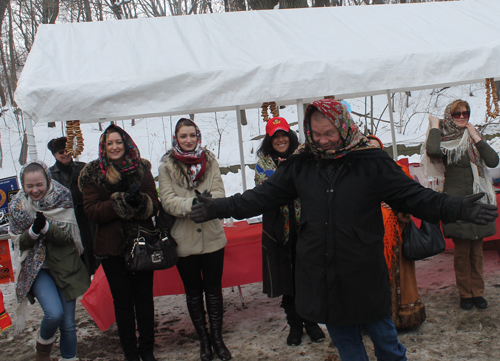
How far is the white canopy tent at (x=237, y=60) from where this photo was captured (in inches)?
128

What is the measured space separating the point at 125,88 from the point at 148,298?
5.49 feet

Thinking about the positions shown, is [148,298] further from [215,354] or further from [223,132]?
[223,132]

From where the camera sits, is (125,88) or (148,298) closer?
(148,298)

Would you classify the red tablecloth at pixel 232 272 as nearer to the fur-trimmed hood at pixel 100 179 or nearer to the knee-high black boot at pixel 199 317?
the knee-high black boot at pixel 199 317

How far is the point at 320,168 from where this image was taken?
74.9 inches

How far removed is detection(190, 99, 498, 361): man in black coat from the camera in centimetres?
181

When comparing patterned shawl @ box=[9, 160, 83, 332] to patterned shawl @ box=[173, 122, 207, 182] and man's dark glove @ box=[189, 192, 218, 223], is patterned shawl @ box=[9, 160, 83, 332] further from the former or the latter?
man's dark glove @ box=[189, 192, 218, 223]

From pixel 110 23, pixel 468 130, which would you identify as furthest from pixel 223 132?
pixel 468 130

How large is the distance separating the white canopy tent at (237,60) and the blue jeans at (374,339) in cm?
209

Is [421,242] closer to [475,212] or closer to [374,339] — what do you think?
[374,339]

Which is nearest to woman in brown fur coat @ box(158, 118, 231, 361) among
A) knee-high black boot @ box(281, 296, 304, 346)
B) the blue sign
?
knee-high black boot @ box(281, 296, 304, 346)

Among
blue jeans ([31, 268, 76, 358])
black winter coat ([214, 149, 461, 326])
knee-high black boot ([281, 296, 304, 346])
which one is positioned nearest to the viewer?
black winter coat ([214, 149, 461, 326])

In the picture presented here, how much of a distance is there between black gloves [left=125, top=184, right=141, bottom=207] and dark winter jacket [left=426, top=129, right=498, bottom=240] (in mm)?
2366

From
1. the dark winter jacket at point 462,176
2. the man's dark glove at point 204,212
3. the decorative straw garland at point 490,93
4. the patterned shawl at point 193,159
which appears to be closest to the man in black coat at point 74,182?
the patterned shawl at point 193,159
